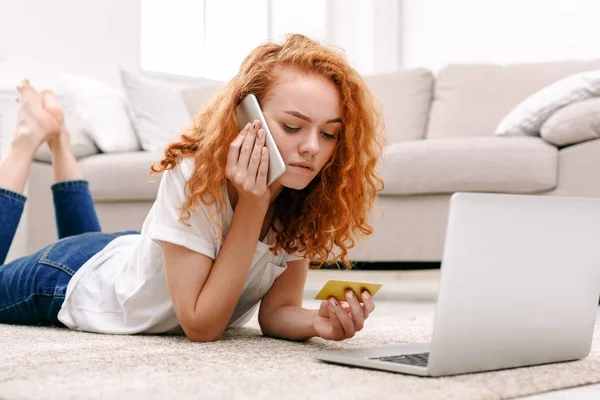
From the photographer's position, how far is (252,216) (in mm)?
1249

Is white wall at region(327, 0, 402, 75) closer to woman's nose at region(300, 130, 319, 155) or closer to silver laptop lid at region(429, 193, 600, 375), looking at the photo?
woman's nose at region(300, 130, 319, 155)

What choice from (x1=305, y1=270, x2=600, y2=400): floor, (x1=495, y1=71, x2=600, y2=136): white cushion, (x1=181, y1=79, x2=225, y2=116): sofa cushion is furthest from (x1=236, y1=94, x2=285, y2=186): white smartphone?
(x1=181, y1=79, x2=225, y2=116): sofa cushion

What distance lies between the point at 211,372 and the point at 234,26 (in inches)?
173

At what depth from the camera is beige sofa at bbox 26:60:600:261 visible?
8.06 ft

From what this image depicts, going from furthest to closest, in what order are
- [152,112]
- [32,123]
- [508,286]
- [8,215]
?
[152,112] < [32,123] < [8,215] < [508,286]

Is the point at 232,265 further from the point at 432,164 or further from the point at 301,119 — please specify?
the point at 432,164

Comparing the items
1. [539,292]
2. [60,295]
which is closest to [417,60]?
[60,295]

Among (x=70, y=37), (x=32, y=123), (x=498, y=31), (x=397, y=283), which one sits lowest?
(x=397, y=283)

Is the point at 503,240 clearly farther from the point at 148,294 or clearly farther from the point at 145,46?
the point at 145,46

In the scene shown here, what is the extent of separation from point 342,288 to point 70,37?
3424mm

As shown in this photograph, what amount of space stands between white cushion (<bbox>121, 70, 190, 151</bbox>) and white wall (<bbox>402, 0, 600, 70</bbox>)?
1995 mm

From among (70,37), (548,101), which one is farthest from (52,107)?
(70,37)

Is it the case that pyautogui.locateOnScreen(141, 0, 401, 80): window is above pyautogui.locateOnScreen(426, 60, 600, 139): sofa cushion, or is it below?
above

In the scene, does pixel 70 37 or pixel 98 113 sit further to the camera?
pixel 70 37
